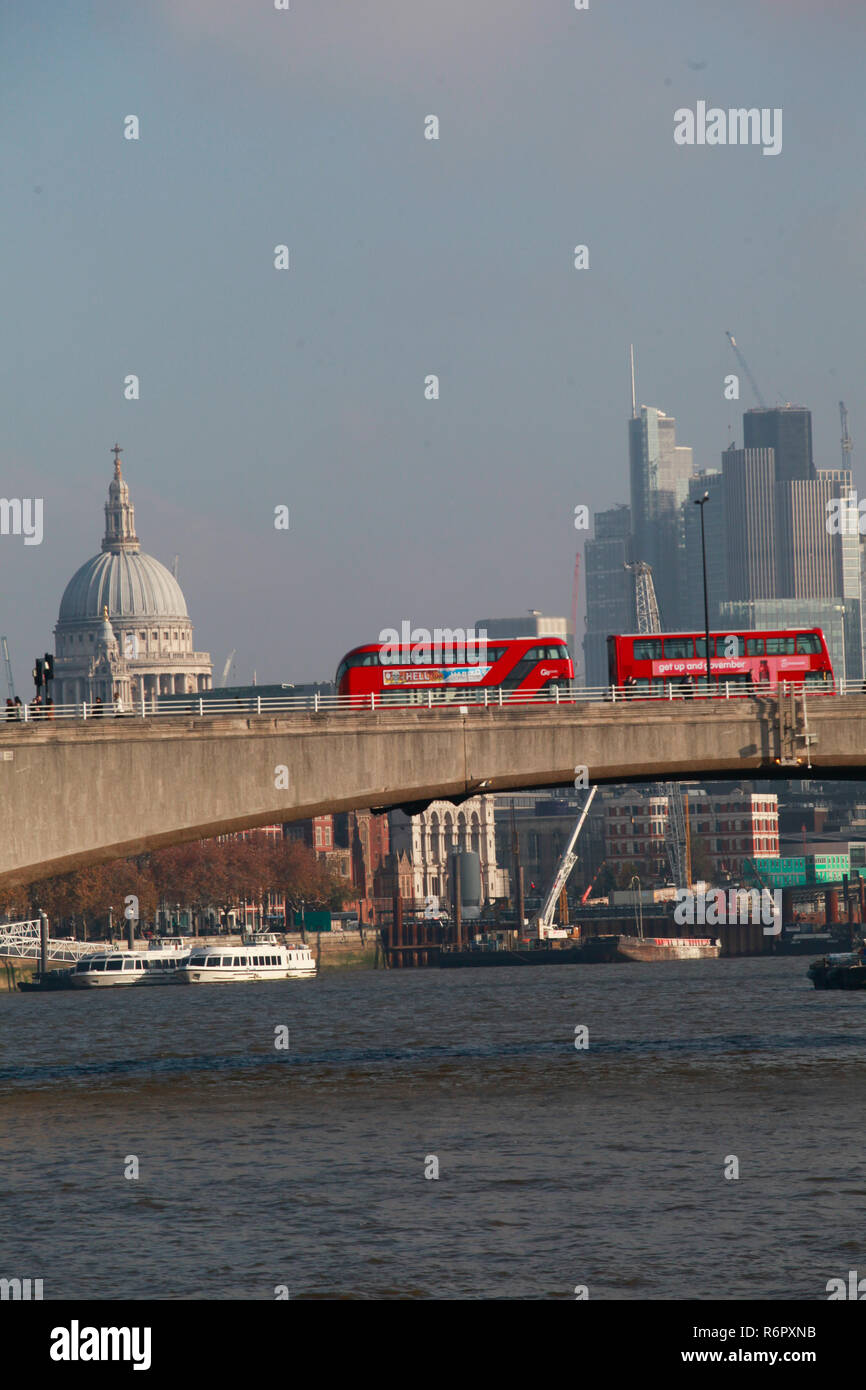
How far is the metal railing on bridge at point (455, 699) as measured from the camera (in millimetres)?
69438

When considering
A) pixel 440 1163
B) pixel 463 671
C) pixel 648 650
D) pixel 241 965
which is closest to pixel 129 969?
pixel 241 965

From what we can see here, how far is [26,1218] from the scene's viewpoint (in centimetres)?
4253

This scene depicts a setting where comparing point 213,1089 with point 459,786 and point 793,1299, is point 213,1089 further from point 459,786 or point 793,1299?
point 793,1299

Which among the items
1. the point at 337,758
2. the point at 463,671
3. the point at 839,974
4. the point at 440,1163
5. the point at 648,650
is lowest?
the point at 839,974

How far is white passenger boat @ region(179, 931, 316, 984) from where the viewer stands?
558 feet

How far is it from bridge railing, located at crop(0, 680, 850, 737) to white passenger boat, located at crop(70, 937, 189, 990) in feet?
310

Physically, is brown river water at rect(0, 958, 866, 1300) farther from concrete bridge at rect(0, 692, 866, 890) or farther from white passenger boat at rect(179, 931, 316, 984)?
white passenger boat at rect(179, 931, 316, 984)

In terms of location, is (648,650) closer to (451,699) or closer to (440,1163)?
(451,699)

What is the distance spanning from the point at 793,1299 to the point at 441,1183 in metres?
14.1

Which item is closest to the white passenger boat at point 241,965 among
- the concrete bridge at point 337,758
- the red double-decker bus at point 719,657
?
the red double-decker bus at point 719,657

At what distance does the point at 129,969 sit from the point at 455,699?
102707 mm

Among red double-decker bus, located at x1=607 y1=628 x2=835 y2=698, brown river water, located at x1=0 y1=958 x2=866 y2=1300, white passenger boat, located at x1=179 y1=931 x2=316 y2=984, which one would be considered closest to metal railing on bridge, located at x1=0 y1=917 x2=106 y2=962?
white passenger boat, located at x1=179 y1=931 x2=316 y2=984

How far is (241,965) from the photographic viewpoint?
6806 inches
